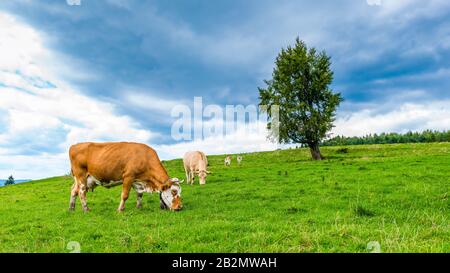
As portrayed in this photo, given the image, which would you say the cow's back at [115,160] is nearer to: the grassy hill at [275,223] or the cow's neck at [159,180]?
the cow's neck at [159,180]

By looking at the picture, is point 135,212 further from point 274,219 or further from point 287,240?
point 287,240

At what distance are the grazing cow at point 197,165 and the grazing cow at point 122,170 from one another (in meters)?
9.86

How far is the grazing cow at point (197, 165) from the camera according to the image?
2450 centimetres

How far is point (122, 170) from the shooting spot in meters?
14.1

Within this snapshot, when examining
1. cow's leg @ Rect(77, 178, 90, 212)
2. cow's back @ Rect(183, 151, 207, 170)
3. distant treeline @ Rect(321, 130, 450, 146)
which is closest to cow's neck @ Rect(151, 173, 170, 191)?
cow's leg @ Rect(77, 178, 90, 212)

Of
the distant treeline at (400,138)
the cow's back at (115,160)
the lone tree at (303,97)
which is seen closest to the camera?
the cow's back at (115,160)

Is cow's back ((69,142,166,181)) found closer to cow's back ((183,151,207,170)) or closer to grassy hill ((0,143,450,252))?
grassy hill ((0,143,450,252))

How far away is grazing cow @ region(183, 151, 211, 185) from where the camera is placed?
24.5m

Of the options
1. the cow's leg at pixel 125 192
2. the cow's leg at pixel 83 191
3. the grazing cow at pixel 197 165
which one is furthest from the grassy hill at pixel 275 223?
the grazing cow at pixel 197 165

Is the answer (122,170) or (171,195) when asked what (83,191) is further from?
(171,195)

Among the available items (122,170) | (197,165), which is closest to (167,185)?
(122,170)

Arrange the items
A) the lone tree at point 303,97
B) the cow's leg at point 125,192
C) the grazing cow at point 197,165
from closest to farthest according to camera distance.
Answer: the cow's leg at point 125,192
the grazing cow at point 197,165
the lone tree at point 303,97

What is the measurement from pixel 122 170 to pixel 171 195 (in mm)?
2311
